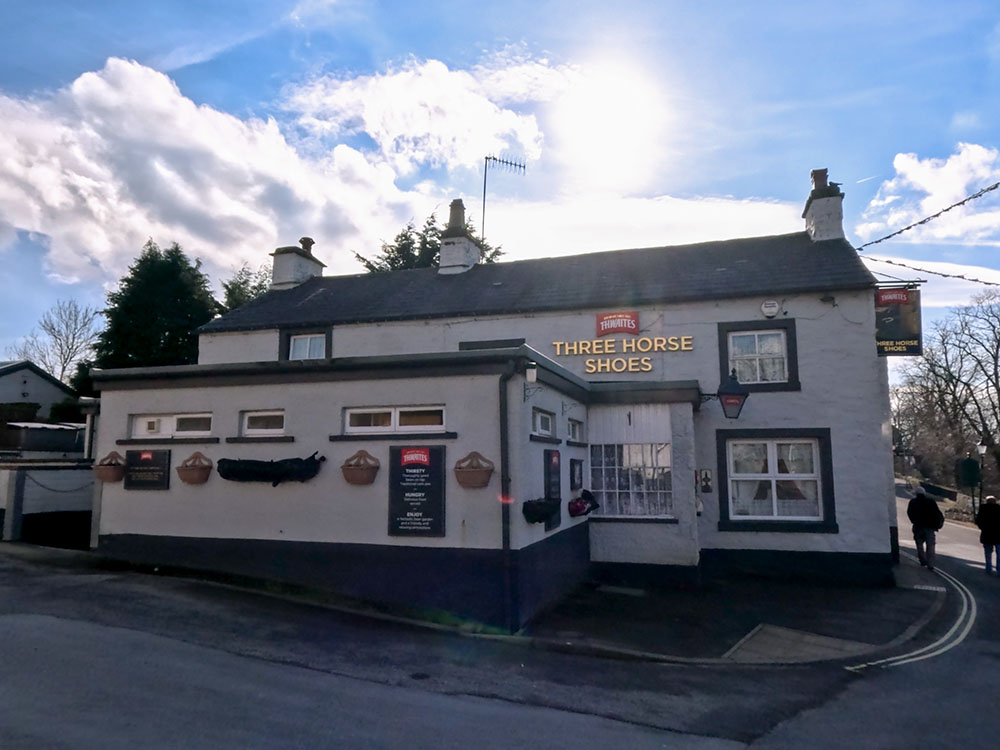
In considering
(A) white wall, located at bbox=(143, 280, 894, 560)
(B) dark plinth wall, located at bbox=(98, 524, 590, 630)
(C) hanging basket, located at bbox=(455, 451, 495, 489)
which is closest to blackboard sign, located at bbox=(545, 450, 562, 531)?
(B) dark plinth wall, located at bbox=(98, 524, 590, 630)

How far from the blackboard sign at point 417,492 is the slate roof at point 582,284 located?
7145 millimetres

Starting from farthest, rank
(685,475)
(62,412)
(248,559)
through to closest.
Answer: (62,412)
(685,475)
(248,559)

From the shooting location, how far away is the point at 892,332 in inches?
614

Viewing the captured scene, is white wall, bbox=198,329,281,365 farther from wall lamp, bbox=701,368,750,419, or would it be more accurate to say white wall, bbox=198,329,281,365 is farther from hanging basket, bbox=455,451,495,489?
wall lamp, bbox=701,368,750,419

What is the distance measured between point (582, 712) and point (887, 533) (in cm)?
1002

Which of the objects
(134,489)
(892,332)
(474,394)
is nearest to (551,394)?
(474,394)

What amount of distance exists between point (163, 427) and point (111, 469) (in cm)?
109

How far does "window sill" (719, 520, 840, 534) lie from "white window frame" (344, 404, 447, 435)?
758 cm

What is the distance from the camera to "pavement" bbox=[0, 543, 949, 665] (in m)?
9.02

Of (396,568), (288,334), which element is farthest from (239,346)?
(396,568)

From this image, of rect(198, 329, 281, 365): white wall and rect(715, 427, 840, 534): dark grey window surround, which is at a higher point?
rect(198, 329, 281, 365): white wall

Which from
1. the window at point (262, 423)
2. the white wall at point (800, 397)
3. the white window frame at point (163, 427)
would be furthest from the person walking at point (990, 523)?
the white window frame at point (163, 427)

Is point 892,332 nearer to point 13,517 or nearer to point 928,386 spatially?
point 13,517

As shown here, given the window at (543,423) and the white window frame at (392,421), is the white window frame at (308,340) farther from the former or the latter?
the window at (543,423)
